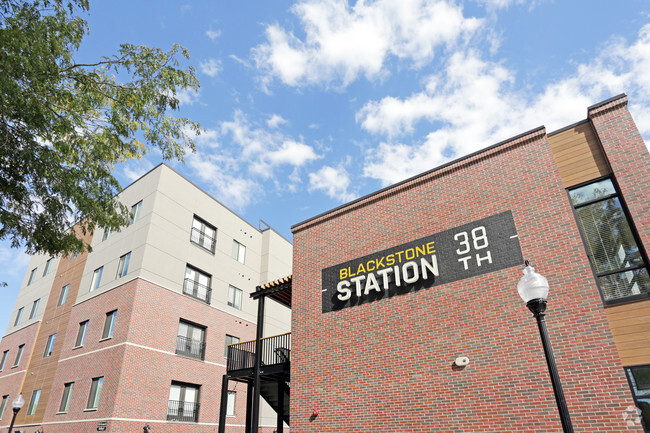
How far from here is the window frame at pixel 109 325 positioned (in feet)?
69.3

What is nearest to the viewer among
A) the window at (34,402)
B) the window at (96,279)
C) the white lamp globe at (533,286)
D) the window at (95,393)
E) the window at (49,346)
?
the white lamp globe at (533,286)

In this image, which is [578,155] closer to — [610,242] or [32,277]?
[610,242]

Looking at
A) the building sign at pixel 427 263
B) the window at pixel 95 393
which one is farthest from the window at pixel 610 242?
the window at pixel 95 393

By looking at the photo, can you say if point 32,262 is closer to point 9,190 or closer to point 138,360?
point 138,360

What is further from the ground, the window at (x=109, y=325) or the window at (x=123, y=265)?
the window at (x=123, y=265)

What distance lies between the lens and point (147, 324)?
2091 centimetres

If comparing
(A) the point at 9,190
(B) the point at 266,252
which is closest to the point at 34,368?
(B) the point at 266,252

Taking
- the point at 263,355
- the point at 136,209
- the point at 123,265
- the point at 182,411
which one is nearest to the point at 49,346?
the point at 123,265

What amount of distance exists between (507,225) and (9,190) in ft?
41.5

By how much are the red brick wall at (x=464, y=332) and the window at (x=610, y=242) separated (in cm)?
35

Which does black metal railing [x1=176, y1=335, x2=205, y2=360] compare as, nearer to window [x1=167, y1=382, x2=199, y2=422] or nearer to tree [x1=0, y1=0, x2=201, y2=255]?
window [x1=167, y1=382, x2=199, y2=422]

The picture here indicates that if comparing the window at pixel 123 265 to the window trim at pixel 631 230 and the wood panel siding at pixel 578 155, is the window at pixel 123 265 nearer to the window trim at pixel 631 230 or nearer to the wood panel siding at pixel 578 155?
the wood panel siding at pixel 578 155

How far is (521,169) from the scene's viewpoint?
35.5 ft

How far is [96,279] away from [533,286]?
25812mm
